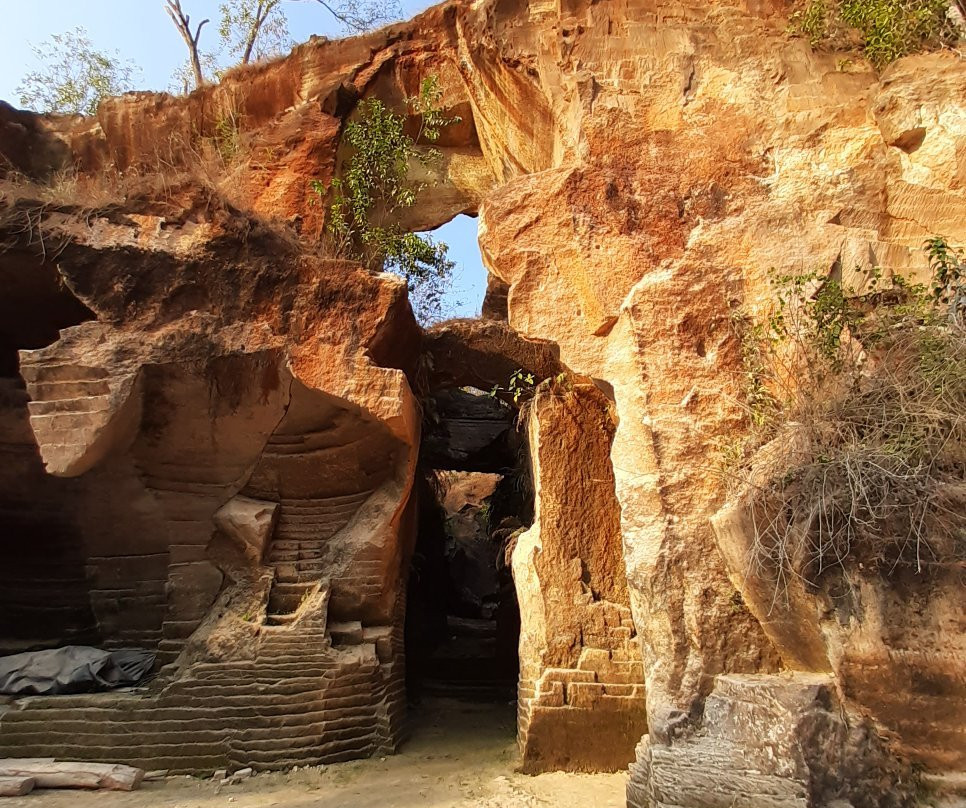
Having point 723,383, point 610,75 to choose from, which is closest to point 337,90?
point 610,75

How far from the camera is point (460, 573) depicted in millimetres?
14078

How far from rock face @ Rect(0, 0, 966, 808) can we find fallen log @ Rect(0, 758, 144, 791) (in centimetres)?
25

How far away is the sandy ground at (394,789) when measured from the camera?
507cm

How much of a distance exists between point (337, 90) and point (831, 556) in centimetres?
705

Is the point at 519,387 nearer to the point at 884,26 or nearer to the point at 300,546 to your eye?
the point at 300,546

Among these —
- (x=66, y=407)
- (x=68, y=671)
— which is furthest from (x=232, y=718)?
(x=66, y=407)

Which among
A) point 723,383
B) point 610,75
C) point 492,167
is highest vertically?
point 492,167

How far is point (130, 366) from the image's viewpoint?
6301 millimetres

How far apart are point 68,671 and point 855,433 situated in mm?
6548

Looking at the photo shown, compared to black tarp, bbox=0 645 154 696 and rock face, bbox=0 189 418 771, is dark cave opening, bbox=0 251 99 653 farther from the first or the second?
black tarp, bbox=0 645 154 696

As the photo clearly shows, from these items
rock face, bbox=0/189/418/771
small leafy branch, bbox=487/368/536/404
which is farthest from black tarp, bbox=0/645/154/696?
small leafy branch, bbox=487/368/536/404

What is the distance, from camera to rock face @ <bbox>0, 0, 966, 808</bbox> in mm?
3949

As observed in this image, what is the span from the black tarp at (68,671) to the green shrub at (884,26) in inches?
312

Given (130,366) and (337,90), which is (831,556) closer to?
(130,366)
